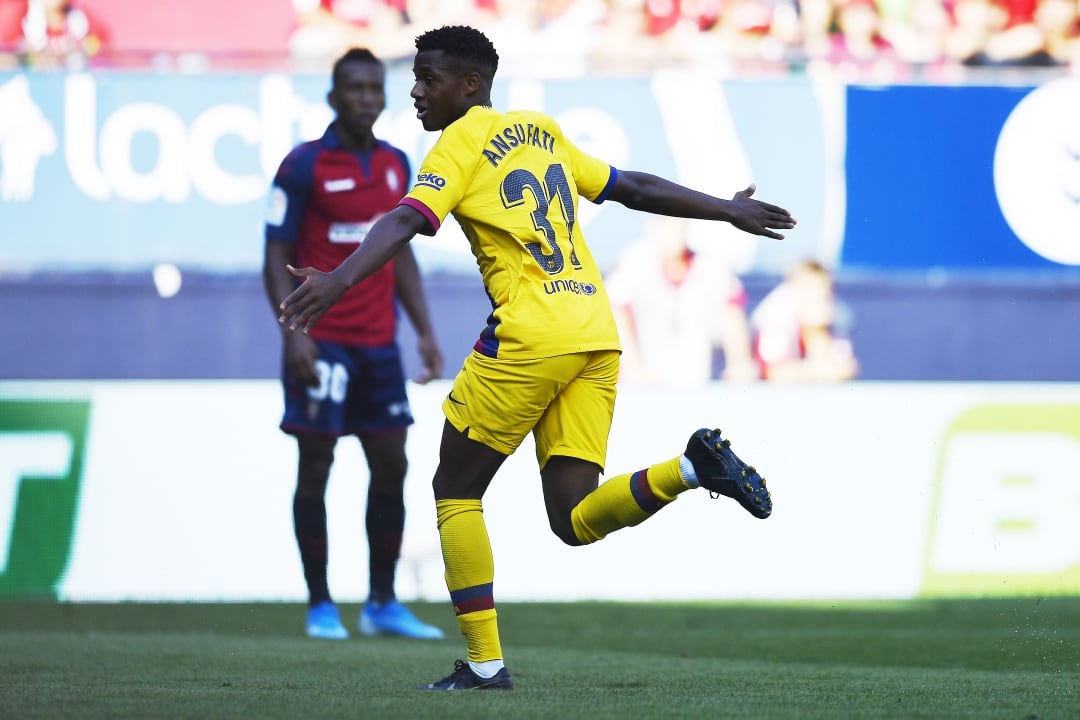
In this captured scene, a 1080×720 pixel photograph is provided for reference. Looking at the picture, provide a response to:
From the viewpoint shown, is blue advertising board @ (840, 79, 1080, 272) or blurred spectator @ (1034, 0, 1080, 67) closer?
blue advertising board @ (840, 79, 1080, 272)

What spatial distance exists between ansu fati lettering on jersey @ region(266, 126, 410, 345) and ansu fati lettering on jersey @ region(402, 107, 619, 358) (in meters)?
2.27

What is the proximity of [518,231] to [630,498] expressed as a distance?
0.76 metres

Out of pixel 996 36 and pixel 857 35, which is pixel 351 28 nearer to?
pixel 857 35

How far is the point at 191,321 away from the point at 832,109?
391 cm

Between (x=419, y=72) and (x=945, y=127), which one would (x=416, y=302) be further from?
(x=945, y=127)

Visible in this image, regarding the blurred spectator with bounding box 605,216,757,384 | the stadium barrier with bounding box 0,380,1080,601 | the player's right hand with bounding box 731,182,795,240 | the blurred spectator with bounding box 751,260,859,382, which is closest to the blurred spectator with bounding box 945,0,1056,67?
the blurred spectator with bounding box 751,260,859,382

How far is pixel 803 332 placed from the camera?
9.31 m

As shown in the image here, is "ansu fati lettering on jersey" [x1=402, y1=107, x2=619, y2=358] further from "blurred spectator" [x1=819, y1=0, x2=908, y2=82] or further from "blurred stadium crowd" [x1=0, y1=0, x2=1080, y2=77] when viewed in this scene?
"blurred spectator" [x1=819, y1=0, x2=908, y2=82]

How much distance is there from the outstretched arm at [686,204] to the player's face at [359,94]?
2184 mm

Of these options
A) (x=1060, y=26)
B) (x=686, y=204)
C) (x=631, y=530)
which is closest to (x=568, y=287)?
(x=686, y=204)

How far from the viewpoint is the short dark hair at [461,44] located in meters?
4.36

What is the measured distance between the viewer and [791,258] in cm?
946

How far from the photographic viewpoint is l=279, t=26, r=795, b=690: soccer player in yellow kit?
4.24 meters

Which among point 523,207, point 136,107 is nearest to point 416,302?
point 523,207
